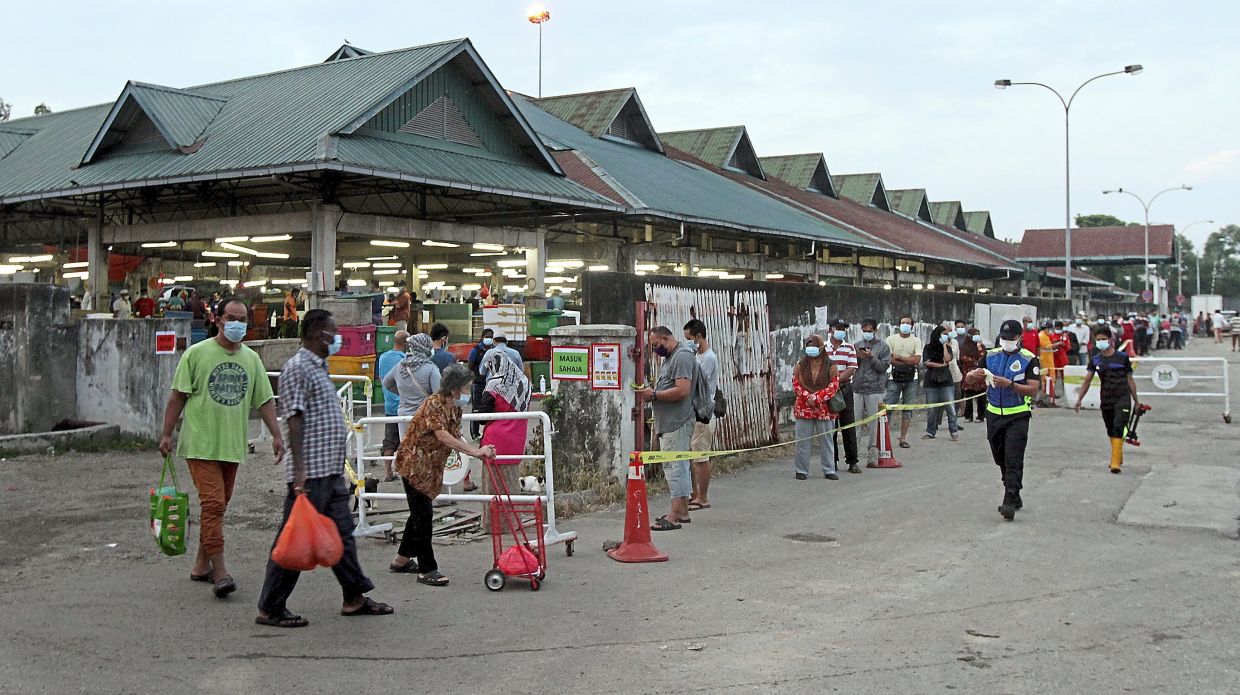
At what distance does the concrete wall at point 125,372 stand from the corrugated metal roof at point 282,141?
4.94 metres

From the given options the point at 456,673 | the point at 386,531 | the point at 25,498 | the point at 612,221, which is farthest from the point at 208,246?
the point at 456,673

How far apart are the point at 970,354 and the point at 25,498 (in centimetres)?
1444

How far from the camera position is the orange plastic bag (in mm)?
6137

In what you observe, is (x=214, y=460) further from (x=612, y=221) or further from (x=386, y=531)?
(x=612, y=221)

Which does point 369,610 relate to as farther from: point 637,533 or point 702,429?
point 702,429

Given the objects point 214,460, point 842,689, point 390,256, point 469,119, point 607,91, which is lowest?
point 842,689

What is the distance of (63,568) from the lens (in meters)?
8.31

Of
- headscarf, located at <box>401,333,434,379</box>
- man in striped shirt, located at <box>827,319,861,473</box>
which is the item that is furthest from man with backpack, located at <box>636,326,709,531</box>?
man in striped shirt, located at <box>827,319,861,473</box>

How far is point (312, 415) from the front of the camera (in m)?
6.64

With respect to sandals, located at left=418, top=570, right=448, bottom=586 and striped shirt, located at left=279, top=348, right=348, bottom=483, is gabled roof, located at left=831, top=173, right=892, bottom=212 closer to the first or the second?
sandals, located at left=418, top=570, right=448, bottom=586

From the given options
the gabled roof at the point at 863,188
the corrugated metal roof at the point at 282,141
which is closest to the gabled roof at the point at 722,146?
the gabled roof at the point at 863,188

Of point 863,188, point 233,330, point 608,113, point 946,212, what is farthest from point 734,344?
point 946,212

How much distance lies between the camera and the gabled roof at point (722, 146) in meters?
43.1

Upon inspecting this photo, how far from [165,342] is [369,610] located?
10.1m
